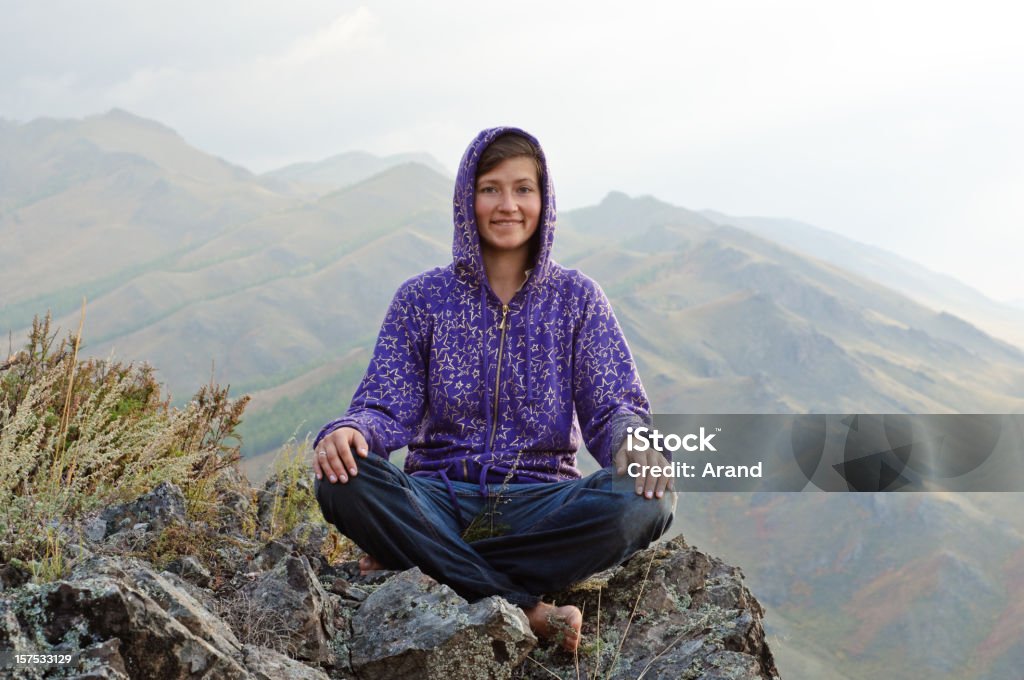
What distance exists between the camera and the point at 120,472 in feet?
15.1

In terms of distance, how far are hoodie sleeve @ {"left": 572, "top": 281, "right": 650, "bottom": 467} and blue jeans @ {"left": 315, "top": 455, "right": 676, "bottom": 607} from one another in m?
0.30

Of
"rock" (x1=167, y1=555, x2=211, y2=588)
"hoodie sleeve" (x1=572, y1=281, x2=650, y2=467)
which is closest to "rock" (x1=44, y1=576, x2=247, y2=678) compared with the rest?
"rock" (x1=167, y1=555, x2=211, y2=588)

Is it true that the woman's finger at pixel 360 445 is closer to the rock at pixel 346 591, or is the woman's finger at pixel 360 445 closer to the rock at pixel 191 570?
the rock at pixel 346 591

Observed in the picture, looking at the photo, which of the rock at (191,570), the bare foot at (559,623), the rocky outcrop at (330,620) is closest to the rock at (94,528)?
the rocky outcrop at (330,620)

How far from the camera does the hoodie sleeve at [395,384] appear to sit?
3.52 metres

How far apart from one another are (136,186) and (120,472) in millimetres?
195004

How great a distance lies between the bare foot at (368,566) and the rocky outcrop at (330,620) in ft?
0.15

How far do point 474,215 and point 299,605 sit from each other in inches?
70.1

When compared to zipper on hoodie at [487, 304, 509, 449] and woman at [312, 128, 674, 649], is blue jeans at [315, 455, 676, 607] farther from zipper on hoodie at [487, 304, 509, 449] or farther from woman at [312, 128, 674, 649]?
zipper on hoodie at [487, 304, 509, 449]

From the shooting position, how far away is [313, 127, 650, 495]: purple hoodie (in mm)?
3652

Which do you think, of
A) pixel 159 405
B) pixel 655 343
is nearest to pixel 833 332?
pixel 655 343

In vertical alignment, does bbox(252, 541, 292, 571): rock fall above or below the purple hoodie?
below

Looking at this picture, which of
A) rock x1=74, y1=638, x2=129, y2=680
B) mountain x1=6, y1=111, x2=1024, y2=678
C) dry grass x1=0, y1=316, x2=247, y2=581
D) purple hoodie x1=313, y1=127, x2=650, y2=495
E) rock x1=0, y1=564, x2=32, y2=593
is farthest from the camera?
mountain x1=6, y1=111, x2=1024, y2=678

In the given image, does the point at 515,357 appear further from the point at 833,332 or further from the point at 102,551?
the point at 833,332
